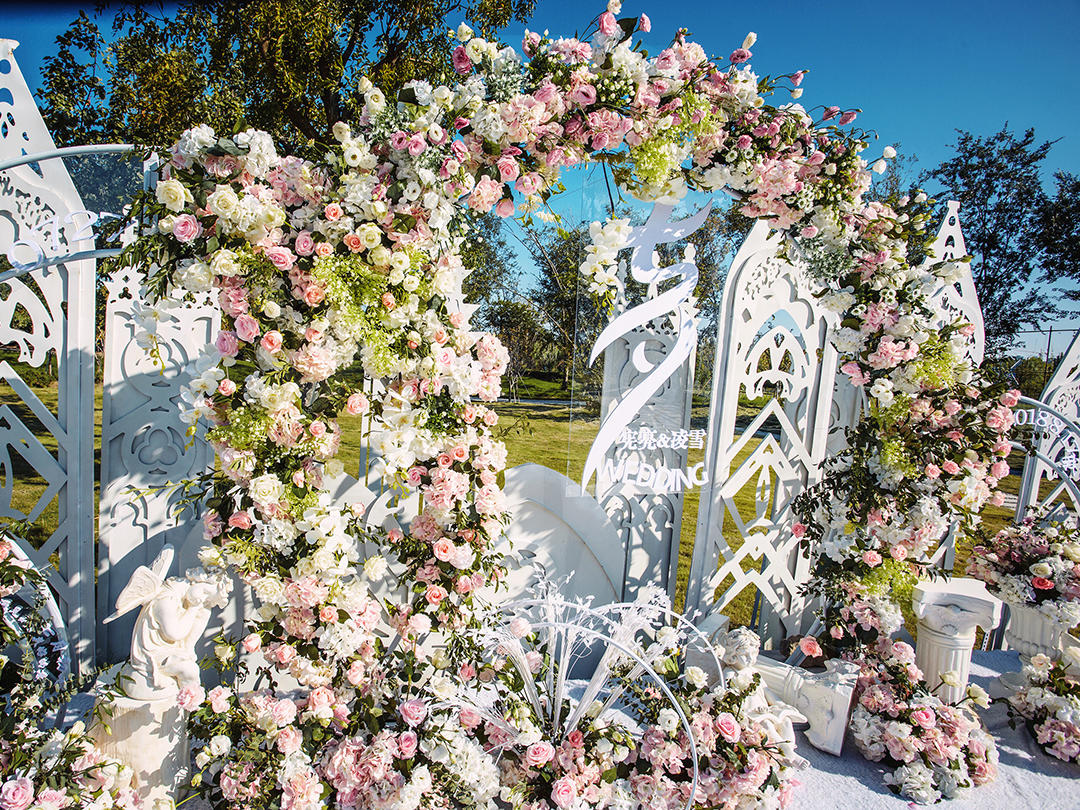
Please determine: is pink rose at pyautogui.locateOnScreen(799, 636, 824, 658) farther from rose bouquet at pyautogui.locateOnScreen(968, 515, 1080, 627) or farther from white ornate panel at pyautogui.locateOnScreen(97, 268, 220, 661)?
white ornate panel at pyautogui.locateOnScreen(97, 268, 220, 661)

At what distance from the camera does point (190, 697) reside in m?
2.23

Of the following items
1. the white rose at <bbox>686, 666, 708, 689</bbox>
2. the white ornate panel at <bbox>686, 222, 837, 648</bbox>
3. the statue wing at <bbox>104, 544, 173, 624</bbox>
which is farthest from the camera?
the white ornate panel at <bbox>686, 222, 837, 648</bbox>

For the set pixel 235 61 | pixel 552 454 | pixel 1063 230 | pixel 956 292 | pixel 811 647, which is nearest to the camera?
pixel 811 647

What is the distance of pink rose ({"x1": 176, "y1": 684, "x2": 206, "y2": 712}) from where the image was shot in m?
2.23

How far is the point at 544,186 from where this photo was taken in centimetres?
261

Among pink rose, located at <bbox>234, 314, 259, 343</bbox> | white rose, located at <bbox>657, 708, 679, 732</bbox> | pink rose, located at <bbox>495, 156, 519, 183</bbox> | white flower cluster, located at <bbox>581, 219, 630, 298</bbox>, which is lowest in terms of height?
white rose, located at <bbox>657, 708, 679, 732</bbox>

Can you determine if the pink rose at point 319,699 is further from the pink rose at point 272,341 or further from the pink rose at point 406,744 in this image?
the pink rose at point 272,341

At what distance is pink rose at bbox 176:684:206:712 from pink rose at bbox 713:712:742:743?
1994mm

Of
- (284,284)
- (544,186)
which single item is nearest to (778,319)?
(544,186)

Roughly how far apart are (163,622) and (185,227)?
1.38m

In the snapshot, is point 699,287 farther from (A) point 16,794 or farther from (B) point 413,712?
(A) point 16,794

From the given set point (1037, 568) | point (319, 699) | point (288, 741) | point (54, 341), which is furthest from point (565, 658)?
point (1037, 568)

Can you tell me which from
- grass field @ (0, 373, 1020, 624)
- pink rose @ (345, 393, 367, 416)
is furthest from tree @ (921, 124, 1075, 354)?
pink rose @ (345, 393, 367, 416)

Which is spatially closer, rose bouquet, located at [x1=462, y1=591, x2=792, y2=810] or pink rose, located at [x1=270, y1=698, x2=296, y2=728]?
pink rose, located at [x1=270, y1=698, x2=296, y2=728]
